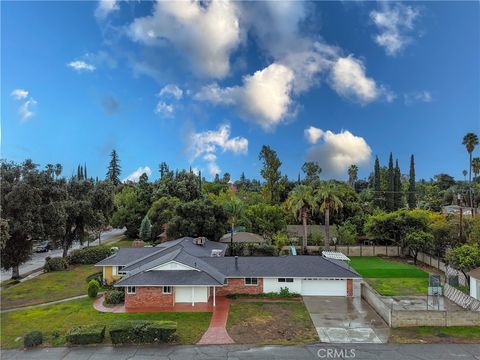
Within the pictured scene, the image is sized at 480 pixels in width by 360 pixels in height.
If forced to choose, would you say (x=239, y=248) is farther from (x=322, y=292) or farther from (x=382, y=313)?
(x=382, y=313)

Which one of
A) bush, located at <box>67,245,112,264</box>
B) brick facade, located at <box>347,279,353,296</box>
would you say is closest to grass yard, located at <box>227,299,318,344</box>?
A: brick facade, located at <box>347,279,353,296</box>

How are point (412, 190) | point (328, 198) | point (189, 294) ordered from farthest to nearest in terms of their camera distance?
point (412, 190), point (328, 198), point (189, 294)

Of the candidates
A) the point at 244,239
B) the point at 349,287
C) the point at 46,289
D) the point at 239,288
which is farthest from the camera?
the point at 244,239

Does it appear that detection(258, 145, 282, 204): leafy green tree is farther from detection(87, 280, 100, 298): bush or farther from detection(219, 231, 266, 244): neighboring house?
detection(87, 280, 100, 298): bush

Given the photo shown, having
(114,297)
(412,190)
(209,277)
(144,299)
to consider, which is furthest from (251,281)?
(412,190)

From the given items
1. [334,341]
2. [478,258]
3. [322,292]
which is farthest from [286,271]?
[478,258]

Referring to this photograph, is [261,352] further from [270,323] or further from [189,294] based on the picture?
[189,294]

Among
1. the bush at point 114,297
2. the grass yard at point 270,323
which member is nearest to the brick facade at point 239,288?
the grass yard at point 270,323
